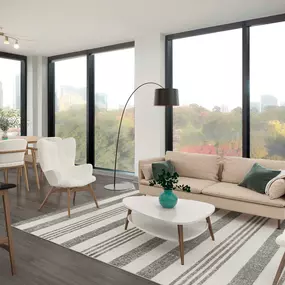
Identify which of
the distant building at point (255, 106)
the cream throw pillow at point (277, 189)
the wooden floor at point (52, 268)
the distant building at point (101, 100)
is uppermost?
the distant building at point (101, 100)

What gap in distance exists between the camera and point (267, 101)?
489 cm

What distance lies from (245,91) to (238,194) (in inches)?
83.7

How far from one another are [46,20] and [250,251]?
4.48 m

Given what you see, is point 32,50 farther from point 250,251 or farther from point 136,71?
point 250,251

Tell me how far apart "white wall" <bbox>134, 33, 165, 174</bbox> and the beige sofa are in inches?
41.4

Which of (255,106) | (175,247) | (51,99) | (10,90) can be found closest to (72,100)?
(51,99)

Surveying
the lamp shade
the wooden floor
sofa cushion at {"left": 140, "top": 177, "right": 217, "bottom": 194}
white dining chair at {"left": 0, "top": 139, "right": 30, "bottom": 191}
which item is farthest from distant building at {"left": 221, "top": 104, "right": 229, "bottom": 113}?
the wooden floor

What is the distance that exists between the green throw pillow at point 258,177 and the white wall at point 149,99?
2.21 meters

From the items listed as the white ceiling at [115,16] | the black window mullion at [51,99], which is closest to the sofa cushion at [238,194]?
the white ceiling at [115,16]

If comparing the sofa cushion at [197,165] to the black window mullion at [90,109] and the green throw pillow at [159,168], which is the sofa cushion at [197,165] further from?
the black window mullion at [90,109]

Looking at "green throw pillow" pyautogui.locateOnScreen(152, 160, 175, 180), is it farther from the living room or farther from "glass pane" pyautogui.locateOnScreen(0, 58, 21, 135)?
"glass pane" pyautogui.locateOnScreen(0, 58, 21, 135)

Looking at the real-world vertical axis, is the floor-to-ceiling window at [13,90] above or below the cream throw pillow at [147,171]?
above

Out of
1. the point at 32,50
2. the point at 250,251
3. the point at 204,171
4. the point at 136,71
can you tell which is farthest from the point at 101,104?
the point at 250,251

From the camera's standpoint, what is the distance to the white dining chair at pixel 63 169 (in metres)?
3.85
